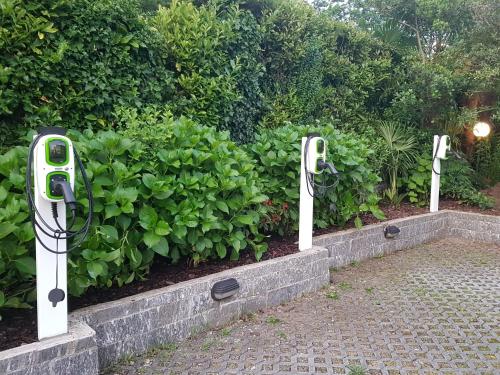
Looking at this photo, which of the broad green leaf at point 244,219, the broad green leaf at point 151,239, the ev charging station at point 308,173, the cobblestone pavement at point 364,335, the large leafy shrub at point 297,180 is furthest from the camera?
the large leafy shrub at point 297,180

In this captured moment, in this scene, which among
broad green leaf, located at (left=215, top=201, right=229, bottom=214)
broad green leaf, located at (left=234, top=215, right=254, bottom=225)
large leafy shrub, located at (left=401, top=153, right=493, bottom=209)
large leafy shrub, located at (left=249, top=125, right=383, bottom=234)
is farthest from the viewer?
large leafy shrub, located at (left=401, top=153, right=493, bottom=209)

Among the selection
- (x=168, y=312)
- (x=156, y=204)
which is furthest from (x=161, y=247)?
(x=168, y=312)

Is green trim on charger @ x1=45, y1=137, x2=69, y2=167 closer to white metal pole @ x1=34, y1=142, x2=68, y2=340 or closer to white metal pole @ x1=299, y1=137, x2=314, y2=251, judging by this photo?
white metal pole @ x1=34, y1=142, x2=68, y2=340

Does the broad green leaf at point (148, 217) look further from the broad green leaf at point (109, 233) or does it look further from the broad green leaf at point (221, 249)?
the broad green leaf at point (221, 249)

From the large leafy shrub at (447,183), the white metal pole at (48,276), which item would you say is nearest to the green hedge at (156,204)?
the white metal pole at (48,276)

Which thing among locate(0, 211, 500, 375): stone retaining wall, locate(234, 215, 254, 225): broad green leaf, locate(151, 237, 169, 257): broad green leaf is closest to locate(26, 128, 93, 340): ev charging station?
locate(0, 211, 500, 375): stone retaining wall

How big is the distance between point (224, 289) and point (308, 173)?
1.46 metres

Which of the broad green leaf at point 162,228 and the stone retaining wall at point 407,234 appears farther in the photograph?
the stone retaining wall at point 407,234

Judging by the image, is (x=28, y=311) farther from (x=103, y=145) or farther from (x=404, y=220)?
(x=404, y=220)

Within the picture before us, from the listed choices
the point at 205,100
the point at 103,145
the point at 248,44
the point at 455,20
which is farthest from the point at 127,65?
the point at 455,20

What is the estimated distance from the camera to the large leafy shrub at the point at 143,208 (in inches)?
104

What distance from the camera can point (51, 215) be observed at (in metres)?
2.38

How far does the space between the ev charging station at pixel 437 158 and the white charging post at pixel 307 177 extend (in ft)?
9.50

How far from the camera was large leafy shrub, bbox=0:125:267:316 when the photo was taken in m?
2.64
